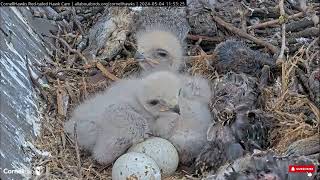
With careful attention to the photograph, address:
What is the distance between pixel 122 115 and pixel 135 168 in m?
0.49

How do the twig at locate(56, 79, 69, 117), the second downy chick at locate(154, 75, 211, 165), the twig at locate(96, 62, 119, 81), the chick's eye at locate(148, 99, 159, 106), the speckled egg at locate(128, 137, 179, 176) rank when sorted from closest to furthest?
the speckled egg at locate(128, 137, 179, 176)
the second downy chick at locate(154, 75, 211, 165)
the chick's eye at locate(148, 99, 159, 106)
the twig at locate(56, 79, 69, 117)
the twig at locate(96, 62, 119, 81)

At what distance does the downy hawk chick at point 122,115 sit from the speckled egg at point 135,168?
0.69 ft

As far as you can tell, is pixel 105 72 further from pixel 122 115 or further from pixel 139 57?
pixel 122 115

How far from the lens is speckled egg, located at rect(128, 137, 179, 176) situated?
12.7ft

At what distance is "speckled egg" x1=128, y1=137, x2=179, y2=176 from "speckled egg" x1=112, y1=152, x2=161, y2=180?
0.07m

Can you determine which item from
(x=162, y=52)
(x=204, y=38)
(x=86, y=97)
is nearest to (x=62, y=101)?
(x=86, y=97)

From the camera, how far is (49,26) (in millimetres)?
5035

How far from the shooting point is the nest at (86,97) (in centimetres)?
393

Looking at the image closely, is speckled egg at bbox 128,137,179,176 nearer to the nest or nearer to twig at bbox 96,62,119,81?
the nest

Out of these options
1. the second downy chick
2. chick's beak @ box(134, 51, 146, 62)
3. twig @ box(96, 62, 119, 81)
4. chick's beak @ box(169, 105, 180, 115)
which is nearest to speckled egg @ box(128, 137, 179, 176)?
the second downy chick

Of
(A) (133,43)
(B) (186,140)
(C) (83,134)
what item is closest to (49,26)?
(A) (133,43)

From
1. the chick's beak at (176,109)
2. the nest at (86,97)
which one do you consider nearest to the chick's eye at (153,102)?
the chick's beak at (176,109)

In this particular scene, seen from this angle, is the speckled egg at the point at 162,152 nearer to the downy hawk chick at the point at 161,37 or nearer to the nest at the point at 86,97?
the nest at the point at 86,97

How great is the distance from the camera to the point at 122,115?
13.5 ft
